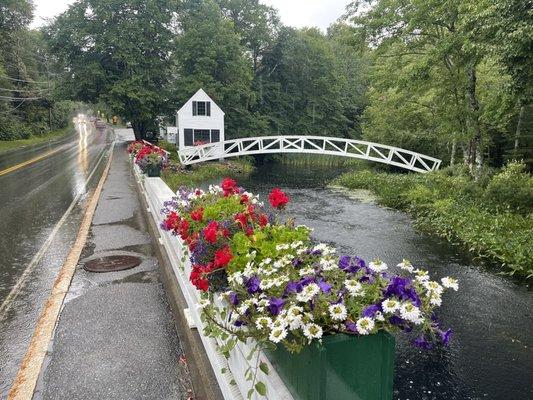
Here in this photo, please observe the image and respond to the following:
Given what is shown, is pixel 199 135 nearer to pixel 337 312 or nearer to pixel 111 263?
pixel 111 263

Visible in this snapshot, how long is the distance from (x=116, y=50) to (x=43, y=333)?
32661 mm

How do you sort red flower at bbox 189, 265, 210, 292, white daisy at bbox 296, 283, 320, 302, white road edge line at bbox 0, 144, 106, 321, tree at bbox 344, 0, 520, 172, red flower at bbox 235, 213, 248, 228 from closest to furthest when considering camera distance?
1. white daisy at bbox 296, 283, 320, 302
2. red flower at bbox 189, 265, 210, 292
3. red flower at bbox 235, 213, 248, 228
4. white road edge line at bbox 0, 144, 106, 321
5. tree at bbox 344, 0, 520, 172

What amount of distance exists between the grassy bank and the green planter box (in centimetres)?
821

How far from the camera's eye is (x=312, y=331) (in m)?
2.08

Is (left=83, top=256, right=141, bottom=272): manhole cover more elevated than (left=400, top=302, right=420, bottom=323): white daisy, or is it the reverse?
(left=400, top=302, right=420, bottom=323): white daisy

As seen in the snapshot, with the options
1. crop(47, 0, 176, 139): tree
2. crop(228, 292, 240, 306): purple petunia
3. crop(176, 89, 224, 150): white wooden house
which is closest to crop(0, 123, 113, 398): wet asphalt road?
crop(228, 292, 240, 306): purple petunia

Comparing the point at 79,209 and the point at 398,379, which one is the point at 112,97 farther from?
the point at 398,379

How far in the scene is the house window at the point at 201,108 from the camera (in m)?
30.9

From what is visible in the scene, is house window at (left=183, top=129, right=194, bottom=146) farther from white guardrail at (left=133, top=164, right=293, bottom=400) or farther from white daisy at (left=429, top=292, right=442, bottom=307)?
white daisy at (left=429, top=292, right=442, bottom=307)

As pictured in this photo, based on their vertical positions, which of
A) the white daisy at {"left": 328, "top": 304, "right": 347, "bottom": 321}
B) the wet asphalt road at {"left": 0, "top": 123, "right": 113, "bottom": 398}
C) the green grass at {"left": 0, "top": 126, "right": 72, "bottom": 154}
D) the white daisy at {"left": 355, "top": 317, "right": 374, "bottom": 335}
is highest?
the white daisy at {"left": 328, "top": 304, "right": 347, "bottom": 321}

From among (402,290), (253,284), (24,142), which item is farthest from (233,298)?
(24,142)

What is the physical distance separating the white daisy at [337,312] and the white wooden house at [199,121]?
96.4 feet

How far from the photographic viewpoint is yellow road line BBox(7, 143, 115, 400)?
143 inches

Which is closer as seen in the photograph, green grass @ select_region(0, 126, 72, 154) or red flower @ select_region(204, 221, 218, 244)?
red flower @ select_region(204, 221, 218, 244)
